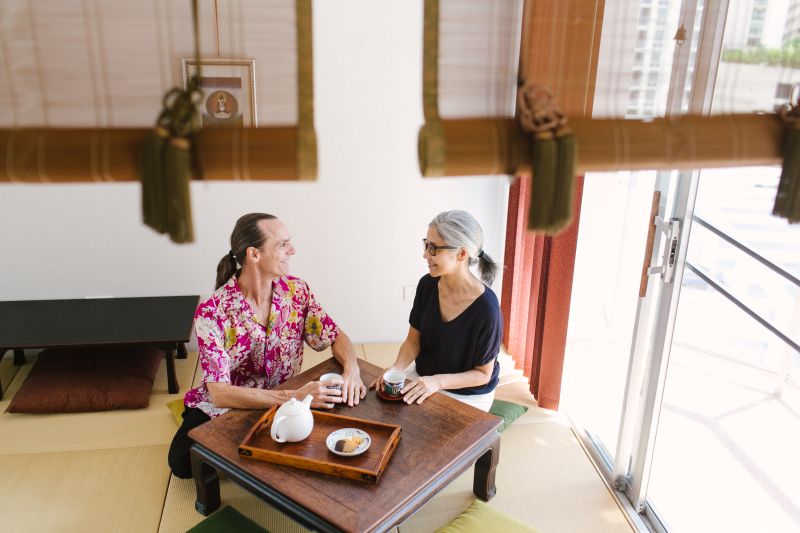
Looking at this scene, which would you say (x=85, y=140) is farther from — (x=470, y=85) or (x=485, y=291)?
(x=485, y=291)

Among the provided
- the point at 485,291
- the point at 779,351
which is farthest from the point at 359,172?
the point at 779,351

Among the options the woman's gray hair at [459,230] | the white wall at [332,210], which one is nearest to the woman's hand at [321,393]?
the woman's gray hair at [459,230]

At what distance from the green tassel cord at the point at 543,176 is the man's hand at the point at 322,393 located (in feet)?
5.14

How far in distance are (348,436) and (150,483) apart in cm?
113

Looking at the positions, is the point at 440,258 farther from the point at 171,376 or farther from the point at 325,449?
the point at 171,376

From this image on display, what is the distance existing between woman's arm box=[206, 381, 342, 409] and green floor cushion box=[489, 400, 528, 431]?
1.12 m

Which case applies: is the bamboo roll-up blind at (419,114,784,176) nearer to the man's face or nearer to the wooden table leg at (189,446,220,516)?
the man's face

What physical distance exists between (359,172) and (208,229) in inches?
37.3

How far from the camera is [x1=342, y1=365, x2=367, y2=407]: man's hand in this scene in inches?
89.8

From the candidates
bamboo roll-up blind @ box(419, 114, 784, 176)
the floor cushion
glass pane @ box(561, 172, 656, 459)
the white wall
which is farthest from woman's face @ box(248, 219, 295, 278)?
glass pane @ box(561, 172, 656, 459)

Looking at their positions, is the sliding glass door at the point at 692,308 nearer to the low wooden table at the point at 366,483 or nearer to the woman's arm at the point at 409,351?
the low wooden table at the point at 366,483

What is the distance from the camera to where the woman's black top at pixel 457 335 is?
253 centimetres

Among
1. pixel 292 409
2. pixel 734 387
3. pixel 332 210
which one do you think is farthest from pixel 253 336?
pixel 734 387

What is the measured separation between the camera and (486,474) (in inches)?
98.0
